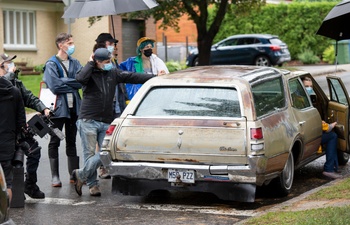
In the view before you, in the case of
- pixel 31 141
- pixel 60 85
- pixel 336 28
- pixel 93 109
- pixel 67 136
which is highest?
pixel 336 28

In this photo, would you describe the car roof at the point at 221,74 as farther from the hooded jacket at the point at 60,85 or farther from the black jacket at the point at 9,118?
the black jacket at the point at 9,118

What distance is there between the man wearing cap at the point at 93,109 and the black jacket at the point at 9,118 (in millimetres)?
1863

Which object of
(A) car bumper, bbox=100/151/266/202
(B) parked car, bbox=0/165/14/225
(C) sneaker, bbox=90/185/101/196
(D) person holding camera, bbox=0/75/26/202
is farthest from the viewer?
(C) sneaker, bbox=90/185/101/196

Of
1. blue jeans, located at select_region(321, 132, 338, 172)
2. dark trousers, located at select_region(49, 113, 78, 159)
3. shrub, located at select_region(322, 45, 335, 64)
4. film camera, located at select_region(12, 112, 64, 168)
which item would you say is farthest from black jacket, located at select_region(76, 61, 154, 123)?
shrub, located at select_region(322, 45, 335, 64)

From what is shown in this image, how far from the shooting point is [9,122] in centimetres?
845

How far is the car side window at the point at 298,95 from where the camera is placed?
1102cm

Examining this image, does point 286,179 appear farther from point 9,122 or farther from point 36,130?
point 9,122

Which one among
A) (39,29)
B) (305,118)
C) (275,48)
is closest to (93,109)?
(305,118)

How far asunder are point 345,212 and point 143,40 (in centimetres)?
480

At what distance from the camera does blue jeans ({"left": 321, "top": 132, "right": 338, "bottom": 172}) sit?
457 inches

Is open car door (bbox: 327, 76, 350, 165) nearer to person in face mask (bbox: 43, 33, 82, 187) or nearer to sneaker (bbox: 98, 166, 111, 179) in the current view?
sneaker (bbox: 98, 166, 111, 179)


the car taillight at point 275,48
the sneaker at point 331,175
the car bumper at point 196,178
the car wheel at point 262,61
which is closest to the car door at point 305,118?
the sneaker at point 331,175

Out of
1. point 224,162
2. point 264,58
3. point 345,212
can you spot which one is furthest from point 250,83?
point 264,58

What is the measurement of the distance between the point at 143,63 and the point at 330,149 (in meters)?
2.89
